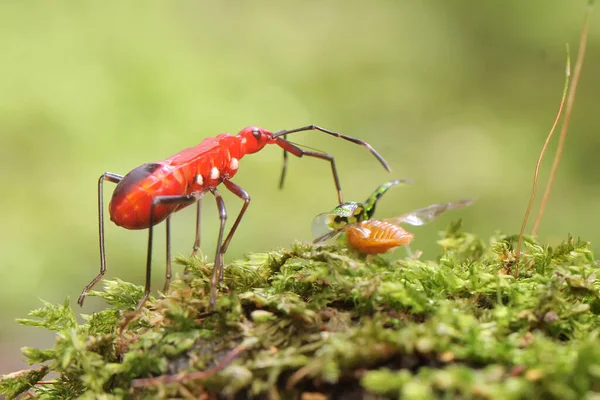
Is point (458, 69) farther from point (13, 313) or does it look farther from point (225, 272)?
point (225, 272)

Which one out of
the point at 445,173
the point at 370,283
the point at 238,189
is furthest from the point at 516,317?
the point at 445,173

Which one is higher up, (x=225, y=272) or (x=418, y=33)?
(x=418, y=33)

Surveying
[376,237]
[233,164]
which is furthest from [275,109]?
[376,237]

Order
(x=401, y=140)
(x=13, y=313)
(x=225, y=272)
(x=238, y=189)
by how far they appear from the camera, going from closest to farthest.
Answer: (x=225, y=272), (x=238, y=189), (x=13, y=313), (x=401, y=140)

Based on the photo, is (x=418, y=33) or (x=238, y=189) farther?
(x=418, y=33)

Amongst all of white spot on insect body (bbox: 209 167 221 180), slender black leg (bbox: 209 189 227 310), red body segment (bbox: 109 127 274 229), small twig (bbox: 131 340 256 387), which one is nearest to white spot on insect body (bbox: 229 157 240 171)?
red body segment (bbox: 109 127 274 229)
